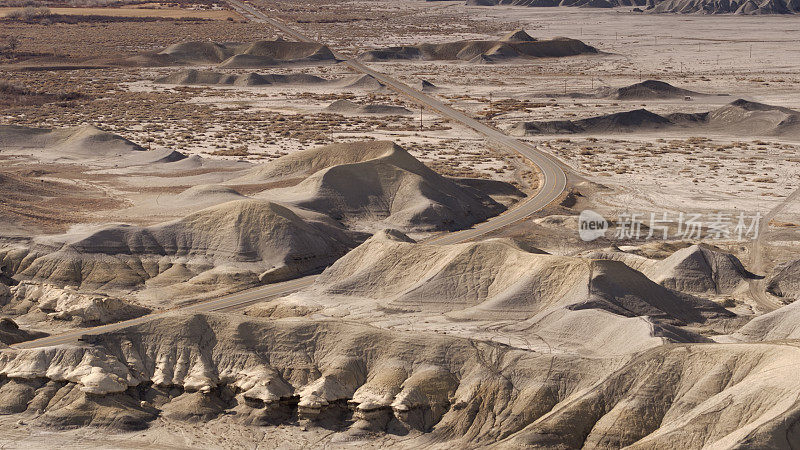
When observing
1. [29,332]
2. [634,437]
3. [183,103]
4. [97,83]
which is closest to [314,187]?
[29,332]

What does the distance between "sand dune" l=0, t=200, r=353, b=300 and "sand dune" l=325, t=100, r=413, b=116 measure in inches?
2107

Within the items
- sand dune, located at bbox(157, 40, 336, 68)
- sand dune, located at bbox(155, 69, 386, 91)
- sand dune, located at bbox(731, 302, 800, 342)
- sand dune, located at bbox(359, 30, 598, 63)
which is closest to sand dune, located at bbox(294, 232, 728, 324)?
sand dune, located at bbox(731, 302, 800, 342)

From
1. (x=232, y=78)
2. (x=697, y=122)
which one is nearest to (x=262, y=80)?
(x=232, y=78)

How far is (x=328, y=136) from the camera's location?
101750 mm

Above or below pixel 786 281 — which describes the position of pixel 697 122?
below

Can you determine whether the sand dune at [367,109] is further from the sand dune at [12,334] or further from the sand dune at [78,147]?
the sand dune at [12,334]

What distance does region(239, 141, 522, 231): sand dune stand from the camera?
6994cm

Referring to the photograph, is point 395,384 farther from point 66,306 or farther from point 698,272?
point 698,272

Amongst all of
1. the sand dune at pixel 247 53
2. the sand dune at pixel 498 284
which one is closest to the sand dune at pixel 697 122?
the sand dune at pixel 498 284

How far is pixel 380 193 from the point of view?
7281cm

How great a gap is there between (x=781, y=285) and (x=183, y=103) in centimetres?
8467

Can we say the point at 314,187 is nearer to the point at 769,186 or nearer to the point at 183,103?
the point at 769,186

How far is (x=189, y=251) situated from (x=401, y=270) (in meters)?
15.4

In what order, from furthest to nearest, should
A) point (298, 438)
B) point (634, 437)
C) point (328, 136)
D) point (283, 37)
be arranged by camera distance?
point (283, 37)
point (328, 136)
point (298, 438)
point (634, 437)
